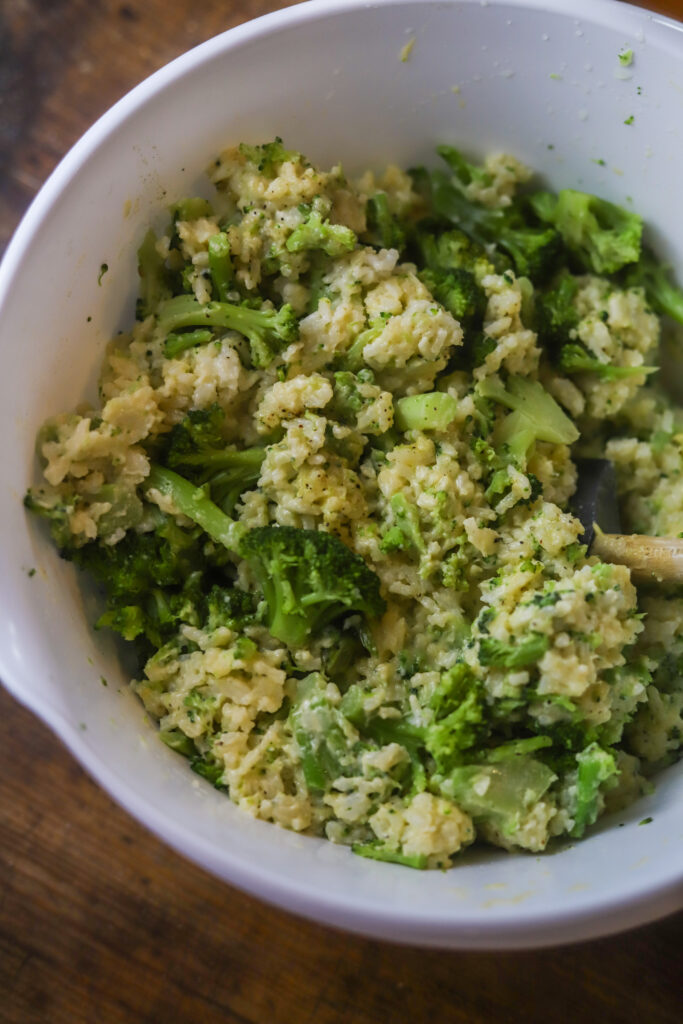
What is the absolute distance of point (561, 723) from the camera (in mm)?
2148

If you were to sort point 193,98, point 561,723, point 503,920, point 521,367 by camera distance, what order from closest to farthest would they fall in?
1. point 503,920
2. point 561,723
3. point 193,98
4. point 521,367

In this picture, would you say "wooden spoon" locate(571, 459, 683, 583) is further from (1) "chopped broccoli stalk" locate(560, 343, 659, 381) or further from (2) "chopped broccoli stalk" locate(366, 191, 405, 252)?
(2) "chopped broccoli stalk" locate(366, 191, 405, 252)

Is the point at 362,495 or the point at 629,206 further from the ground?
the point at 629,206

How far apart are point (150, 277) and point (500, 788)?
1.64 m

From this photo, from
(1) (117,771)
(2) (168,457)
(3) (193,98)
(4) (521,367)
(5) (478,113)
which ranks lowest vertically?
(1) (117,771)

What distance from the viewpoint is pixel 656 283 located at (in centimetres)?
279

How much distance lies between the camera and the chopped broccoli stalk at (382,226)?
2.64 m

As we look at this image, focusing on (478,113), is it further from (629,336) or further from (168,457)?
(168,457)

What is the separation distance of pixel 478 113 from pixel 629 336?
810 millimetres

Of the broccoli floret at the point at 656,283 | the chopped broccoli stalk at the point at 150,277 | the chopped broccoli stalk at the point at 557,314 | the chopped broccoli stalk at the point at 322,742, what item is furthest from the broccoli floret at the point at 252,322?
the broccoli floret at the point at 656,283

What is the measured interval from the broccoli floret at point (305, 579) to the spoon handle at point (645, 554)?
670 mm

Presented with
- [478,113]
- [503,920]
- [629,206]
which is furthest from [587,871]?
[478,113]

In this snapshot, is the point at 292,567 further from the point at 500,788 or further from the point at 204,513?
the point at 500,788

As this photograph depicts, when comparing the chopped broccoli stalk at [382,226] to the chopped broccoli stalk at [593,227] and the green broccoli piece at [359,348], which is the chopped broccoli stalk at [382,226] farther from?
the chopped broccoli stalk at [593,227]
